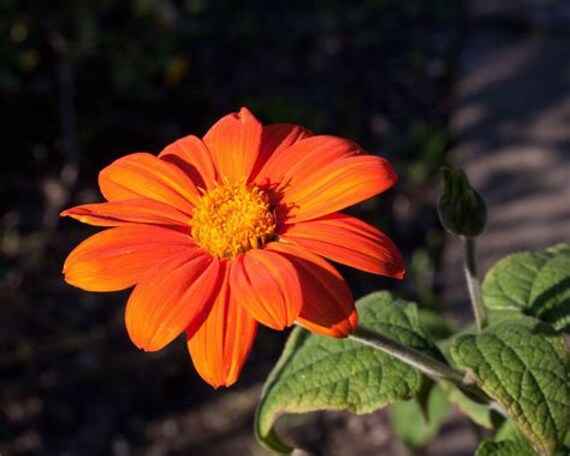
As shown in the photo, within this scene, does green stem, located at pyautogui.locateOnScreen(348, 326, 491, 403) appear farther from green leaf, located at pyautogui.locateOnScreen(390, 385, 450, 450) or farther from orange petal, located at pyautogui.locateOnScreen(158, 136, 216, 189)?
green leaf, located at pyautogui.locateOnScreen(390, 385, 450, 450)

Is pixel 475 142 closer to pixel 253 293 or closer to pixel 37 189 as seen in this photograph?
pixel 37 189

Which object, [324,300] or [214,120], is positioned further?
[214,120]

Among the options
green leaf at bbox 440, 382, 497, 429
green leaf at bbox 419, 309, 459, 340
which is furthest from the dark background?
green leaf at bbox 440, 382, 497, 429

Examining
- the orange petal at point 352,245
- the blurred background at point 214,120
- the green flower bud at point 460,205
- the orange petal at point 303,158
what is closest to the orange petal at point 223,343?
the orange petal at point 352,245

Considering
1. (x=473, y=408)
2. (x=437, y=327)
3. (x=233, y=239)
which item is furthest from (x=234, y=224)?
(x=437, y=327)

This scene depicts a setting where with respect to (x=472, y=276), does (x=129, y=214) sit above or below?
above

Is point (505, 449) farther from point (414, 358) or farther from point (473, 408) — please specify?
point (473, 408)

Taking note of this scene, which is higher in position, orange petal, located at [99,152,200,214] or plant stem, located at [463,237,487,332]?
orange petal, located at [99,152,200,214]
